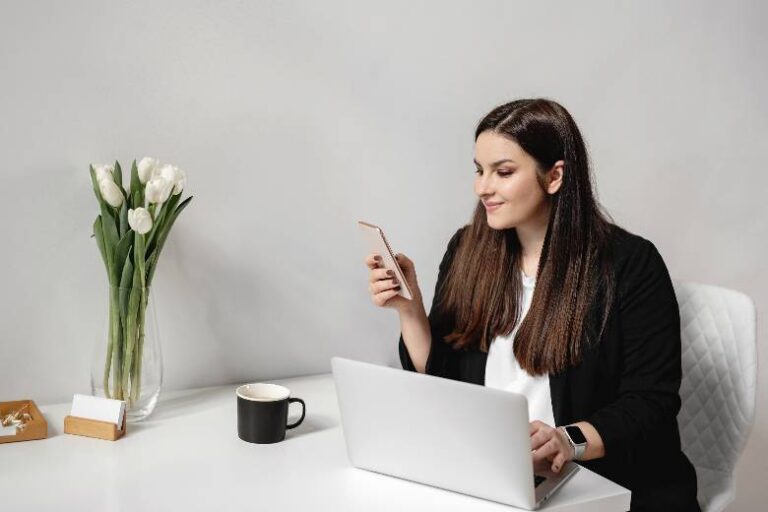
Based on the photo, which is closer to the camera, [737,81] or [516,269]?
[516,269]

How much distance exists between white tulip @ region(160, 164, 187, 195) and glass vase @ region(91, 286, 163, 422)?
0.58ft

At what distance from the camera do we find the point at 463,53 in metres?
1.78

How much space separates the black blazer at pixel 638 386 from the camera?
1401 mm

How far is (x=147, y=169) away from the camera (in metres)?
1.37

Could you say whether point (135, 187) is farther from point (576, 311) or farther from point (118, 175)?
point (576, 311)

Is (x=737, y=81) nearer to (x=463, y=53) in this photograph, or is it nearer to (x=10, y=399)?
(x=463, y=53)

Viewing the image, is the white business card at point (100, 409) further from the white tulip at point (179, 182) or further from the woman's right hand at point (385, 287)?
the woman's right hand at point (385, 287)

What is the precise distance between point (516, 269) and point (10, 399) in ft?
3.10

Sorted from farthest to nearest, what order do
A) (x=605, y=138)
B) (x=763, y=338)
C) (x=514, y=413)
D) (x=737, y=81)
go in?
(x=763, y=338)
(x=737, y=81)
(x=605, y=138)
(x=514, y=413)

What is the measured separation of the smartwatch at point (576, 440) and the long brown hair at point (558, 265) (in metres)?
0.18

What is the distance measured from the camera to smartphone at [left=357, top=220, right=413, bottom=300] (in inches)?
53.4

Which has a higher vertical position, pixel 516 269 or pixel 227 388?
pixel 516 269

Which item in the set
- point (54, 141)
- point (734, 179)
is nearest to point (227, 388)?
point (54, 141)

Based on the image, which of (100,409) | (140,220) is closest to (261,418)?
(100,409)
